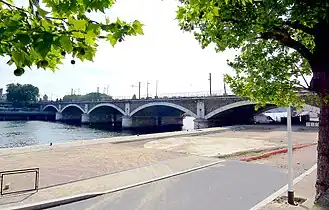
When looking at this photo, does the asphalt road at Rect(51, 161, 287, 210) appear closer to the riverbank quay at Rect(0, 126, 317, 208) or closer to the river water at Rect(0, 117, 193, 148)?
the riverbank quay at Rect(0, 126, 317, 208)

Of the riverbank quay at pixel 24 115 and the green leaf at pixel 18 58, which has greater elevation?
the green leaf at pixel 18 58

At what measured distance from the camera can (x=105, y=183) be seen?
11000 millimetres

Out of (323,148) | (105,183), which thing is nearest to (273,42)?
(323,148)

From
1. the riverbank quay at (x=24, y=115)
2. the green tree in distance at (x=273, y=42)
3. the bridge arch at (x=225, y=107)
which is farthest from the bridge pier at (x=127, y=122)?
the green tree in distance at (x=273, y=42)

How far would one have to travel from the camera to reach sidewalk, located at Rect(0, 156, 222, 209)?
8.82 metres

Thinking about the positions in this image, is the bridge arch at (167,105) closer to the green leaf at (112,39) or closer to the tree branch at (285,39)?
the tree branch at (285,39)

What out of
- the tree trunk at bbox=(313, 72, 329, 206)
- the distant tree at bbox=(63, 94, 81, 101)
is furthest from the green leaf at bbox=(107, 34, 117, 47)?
the distant tree at bbox=(63, 94, 81, 101)

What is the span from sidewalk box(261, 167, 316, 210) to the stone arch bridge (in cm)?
3239

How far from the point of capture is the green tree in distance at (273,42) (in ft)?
15.5

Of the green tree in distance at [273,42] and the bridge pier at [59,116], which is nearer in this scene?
the green tree in distance at [273,42]

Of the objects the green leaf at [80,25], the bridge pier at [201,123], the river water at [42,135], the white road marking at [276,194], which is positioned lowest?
the river water at [42,135]

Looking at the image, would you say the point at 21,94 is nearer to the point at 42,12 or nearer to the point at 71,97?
the point at 71,97

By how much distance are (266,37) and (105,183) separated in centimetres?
788

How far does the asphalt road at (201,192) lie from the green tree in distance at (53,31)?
658 cm
